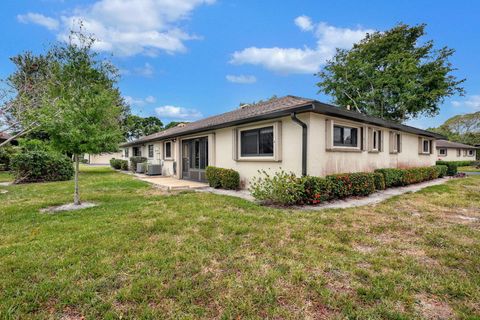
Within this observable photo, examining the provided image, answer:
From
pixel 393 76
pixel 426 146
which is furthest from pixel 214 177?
pixel 393 76

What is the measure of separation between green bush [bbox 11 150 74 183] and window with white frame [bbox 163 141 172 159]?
5.32 m

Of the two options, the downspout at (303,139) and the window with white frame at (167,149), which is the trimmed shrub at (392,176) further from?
the window with white frame at (167,149)

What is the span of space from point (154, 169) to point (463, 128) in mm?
64184

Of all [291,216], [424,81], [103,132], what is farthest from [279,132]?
[424,81]

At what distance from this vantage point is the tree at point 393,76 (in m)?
20.5

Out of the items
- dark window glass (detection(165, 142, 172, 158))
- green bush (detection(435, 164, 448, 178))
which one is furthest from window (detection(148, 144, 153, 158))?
green bush (detection(435, 164, 448, 178))

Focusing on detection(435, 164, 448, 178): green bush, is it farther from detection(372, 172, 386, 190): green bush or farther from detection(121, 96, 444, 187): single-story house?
detection(372, 172, 386, 190): green bush

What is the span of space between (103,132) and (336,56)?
2595 cm

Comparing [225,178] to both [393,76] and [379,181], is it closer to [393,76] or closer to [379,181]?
[379,181]

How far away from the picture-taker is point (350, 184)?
7.49 m

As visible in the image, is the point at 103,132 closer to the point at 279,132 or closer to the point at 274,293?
the point at 279,132

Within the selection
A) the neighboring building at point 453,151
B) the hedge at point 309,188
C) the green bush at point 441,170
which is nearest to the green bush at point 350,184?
the hedge at point 309,188

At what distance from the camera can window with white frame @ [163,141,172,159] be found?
1509cm

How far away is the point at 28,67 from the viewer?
15539 mm
